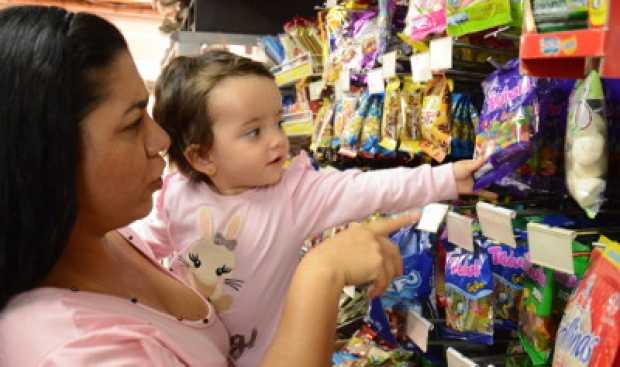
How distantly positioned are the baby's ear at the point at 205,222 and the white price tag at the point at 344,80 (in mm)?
808

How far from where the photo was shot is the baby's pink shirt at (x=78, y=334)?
2.31 ft

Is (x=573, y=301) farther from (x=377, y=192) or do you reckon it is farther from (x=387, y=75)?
(x=387, y=75)

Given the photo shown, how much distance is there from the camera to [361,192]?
137 centimetres

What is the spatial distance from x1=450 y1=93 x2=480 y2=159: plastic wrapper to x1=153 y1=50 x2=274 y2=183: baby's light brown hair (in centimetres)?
48

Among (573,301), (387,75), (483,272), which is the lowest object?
(483,272)

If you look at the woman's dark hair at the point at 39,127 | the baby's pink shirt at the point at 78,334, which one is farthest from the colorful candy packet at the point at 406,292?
the woman's dark hair at the point at 39,127

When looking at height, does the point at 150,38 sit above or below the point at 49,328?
above

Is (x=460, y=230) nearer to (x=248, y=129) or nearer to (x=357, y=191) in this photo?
(x=357, y=191)

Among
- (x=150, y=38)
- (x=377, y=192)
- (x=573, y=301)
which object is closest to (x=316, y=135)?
(x=377, y=192)

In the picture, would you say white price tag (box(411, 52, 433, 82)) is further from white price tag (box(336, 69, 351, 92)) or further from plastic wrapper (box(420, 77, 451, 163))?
white price tag (box(336, 69, 351, 92))

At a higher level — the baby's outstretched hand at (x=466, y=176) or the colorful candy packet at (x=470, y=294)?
the baby's outstretched hand at (x=466, y=176)

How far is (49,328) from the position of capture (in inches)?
28.5

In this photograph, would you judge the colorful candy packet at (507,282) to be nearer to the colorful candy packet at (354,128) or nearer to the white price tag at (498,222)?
the white price tag at (498,222)

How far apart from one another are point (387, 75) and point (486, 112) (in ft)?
1.76
